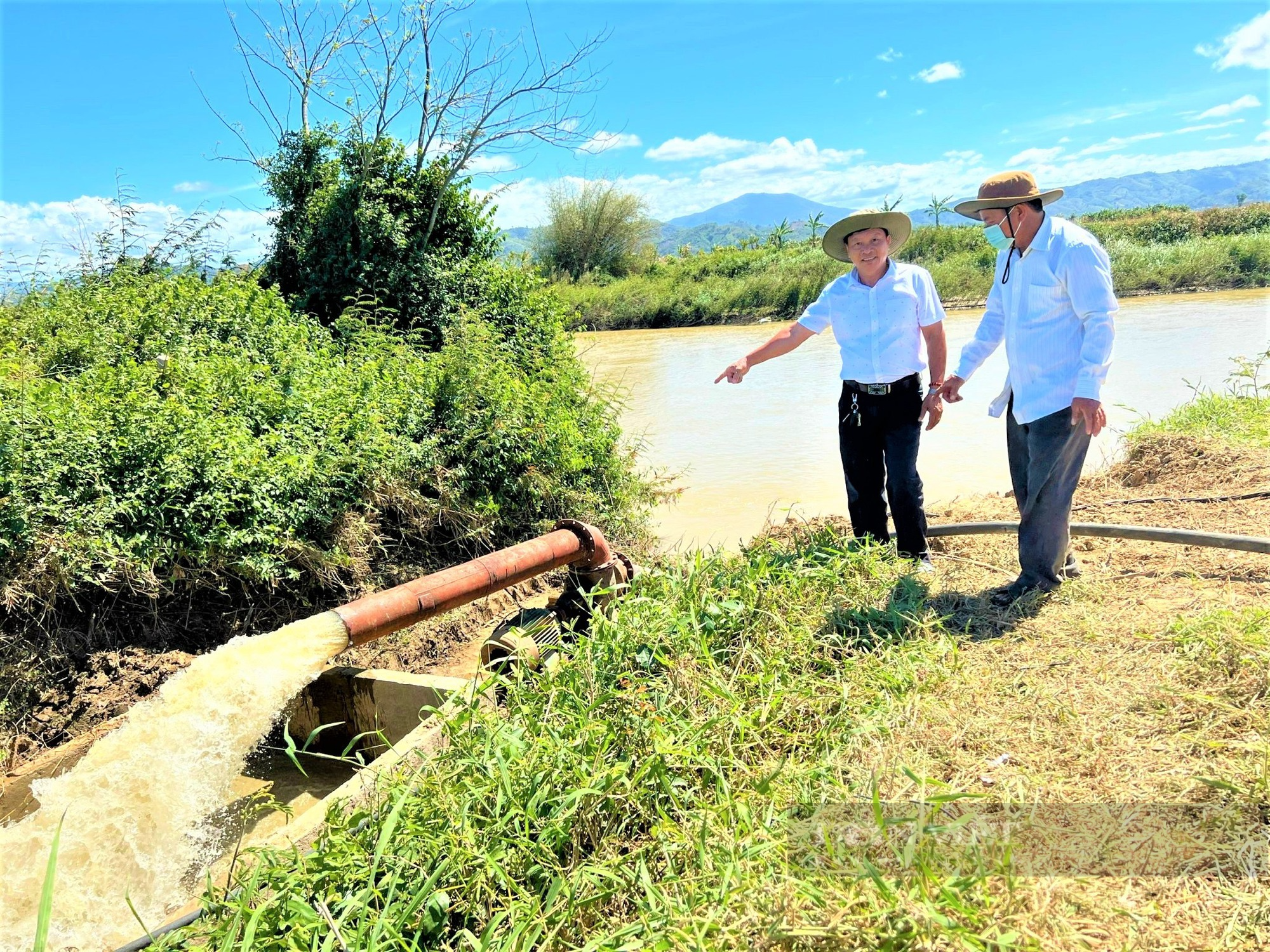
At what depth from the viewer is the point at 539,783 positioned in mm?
2408

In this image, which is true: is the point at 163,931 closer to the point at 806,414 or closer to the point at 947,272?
the point at 806,414

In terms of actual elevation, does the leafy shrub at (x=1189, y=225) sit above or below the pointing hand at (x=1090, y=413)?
above

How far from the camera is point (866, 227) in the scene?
403 cm

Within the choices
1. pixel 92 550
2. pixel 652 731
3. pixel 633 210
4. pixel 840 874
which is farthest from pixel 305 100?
pixel 633 210

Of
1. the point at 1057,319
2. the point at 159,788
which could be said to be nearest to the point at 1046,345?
the point at 1057,319

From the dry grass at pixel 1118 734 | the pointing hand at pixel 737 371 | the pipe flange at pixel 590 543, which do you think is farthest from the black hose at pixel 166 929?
the pointing hand at pixel 737 371

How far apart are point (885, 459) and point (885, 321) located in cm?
69

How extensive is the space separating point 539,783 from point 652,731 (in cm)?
39

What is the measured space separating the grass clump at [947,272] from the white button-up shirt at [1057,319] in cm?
2571

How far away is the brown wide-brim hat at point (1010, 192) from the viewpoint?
3459mm

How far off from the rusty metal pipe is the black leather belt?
4.93 ft

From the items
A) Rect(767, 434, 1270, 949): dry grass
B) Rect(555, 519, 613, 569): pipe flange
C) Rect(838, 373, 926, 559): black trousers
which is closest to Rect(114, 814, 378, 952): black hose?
Rect(767, 434, 1270, 949): dry grass

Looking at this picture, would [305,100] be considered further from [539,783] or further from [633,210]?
[633,210]

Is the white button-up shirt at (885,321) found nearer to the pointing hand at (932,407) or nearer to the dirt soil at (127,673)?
the pointing hand at (932,407)
